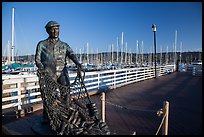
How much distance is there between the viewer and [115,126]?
14.0 ft

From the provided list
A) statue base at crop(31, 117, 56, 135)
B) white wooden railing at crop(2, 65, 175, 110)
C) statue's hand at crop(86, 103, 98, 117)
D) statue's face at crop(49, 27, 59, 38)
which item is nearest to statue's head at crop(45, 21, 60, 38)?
statue's face at crop(49, 27, 59, 38)

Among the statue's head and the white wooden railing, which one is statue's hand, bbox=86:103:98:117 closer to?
the statue's head

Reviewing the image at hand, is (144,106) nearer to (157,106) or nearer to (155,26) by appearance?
(157,106)

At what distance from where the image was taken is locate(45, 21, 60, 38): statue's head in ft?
11.9

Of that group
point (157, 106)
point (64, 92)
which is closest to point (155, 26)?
point (157, 106)

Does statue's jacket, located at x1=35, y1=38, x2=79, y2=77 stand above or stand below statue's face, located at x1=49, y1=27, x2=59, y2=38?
below

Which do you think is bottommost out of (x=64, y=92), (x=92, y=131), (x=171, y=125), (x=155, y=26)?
(x=171, y=125)

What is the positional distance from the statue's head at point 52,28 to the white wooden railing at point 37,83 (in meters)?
2.26

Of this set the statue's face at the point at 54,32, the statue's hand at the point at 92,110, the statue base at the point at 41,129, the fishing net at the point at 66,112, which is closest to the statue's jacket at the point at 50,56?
the statue's face at the point at 54,32

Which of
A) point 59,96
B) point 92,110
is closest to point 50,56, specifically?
point 59,96

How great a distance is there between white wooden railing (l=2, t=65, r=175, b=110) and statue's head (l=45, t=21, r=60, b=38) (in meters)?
Result: 2.26

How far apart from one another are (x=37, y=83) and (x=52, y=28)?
169 inches

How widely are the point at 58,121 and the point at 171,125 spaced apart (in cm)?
262

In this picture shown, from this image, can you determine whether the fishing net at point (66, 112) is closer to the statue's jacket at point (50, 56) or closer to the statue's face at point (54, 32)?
the statue's jacket at point (50, 56)
